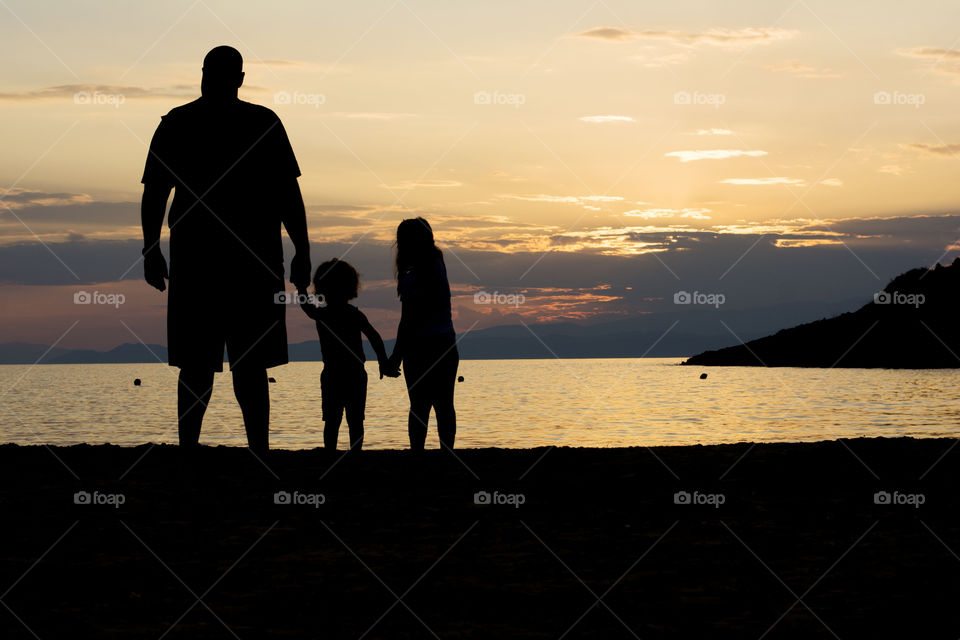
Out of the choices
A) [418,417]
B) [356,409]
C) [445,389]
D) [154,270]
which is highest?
[154,270]

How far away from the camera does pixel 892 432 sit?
2305 centimetres

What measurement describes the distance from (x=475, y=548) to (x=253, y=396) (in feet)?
6.69

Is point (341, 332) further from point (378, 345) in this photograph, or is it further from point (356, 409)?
point (356, 409)

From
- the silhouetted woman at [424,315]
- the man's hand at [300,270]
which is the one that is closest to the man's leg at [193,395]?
the man's hand at [300,270]

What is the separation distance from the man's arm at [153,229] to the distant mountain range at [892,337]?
12900 centimetres

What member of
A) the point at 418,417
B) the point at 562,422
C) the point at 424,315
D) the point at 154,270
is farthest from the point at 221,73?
the point at 562,422

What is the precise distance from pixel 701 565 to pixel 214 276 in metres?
3.57

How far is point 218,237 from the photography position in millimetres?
6121

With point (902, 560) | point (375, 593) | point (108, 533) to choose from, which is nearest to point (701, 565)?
point (902, 560)

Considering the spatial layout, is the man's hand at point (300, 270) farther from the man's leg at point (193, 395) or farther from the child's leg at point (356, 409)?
the child's leg at point (356, 409)

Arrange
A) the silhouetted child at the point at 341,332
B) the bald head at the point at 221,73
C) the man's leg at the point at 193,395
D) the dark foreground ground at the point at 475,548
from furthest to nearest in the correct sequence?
the silhouetted child at the point at 341,332, the bald head at the point at 221,73, the man's leg at the point at 193,395, the dark foreground ground at the point at 475,548

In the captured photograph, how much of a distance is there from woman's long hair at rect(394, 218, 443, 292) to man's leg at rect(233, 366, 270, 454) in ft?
6.34

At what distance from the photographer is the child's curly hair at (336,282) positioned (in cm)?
862

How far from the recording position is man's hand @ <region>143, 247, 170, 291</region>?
6094 mm
